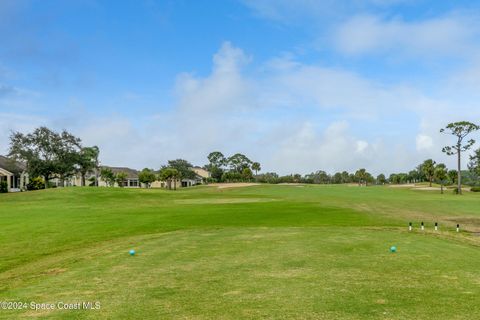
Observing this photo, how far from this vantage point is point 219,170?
167m

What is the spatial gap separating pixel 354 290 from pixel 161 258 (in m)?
6.73

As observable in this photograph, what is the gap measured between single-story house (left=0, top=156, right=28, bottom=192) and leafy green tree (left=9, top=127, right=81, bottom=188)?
14.0 ft

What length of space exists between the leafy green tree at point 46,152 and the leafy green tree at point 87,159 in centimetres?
234

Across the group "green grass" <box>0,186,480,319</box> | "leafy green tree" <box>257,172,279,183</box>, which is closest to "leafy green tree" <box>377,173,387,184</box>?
"leafy green tree" <box>257,172,279,183</box>

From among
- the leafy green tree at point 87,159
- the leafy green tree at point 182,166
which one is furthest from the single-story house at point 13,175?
the leafy green tree at point 182,166

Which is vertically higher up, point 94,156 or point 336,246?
point 94,156

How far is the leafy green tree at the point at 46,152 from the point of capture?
83125mm

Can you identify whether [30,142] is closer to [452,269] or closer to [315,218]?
[315,218]

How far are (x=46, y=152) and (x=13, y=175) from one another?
9.94m

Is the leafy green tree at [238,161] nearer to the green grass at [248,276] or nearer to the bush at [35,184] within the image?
the bush at [35,184]

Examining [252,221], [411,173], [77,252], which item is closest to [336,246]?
[77,252]

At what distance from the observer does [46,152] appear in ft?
284

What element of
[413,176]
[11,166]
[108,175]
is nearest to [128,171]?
[108,175]

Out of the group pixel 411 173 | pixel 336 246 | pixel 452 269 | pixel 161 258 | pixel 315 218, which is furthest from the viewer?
pixel 411 173
